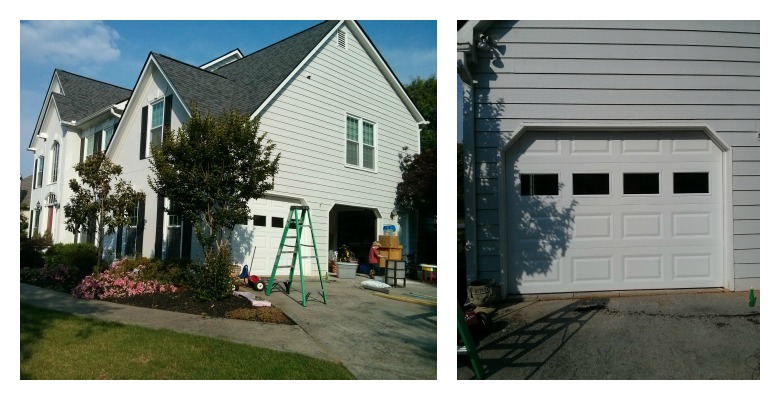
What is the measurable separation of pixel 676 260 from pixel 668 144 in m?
1.25

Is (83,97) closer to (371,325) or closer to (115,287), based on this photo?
(115,287)

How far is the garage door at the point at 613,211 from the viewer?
5.39 m

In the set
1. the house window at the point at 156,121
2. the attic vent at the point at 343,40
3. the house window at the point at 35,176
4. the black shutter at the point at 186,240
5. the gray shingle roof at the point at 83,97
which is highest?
the attic vent at the point at 343,40

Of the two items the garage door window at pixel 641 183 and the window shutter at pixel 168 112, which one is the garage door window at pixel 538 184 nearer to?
the garage door window at pixel 641 183

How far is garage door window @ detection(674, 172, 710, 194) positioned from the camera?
215 inches

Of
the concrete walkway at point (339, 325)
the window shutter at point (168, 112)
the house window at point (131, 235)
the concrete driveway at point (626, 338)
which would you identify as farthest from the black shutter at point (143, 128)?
the concrete driveway at point (626, 338)

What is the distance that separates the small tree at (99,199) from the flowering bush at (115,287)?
2.85ft

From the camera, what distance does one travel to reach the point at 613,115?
5.40m

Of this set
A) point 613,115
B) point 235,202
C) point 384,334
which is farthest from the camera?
point 235,202

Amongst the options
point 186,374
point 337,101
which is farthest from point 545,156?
point 186,374

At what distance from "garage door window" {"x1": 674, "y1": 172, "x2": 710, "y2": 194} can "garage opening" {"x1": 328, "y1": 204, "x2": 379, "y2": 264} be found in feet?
12.2

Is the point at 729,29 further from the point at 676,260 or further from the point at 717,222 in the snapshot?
the point at 676,260

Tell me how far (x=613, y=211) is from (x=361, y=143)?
11.4 feet

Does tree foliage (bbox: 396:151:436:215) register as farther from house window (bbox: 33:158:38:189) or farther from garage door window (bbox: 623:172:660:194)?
house window (bbox: 33:158:38:189)
